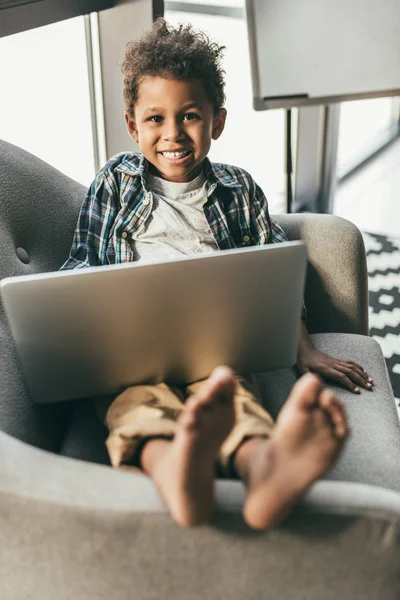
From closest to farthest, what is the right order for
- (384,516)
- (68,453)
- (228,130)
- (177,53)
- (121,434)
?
1. (384,516)
2. (121,434)
3. (68,453)
4. (177,53)
5. (228,130)

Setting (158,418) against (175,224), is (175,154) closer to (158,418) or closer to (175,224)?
(175,224)

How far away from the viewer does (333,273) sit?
132 centimetres

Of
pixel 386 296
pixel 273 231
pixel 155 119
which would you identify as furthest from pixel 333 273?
pixel 386 296

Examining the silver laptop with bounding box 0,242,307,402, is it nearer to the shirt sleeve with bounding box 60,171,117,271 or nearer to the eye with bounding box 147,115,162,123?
the shirt sleeve with bounding box 60,171,117,271

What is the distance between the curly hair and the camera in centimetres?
117

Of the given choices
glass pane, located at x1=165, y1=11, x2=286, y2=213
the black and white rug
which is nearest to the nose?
the black and white rug

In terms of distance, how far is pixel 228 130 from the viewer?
255cm

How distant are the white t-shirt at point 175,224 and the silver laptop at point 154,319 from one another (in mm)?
342

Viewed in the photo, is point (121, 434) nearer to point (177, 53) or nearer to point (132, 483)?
point (132, 483)

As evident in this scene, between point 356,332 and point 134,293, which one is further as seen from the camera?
point 356,332

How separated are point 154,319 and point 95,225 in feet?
1.57

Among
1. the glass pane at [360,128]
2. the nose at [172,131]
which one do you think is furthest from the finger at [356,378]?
the glass pane at [360,128]

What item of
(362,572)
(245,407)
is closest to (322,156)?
(245,407)

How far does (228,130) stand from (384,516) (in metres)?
2.08
